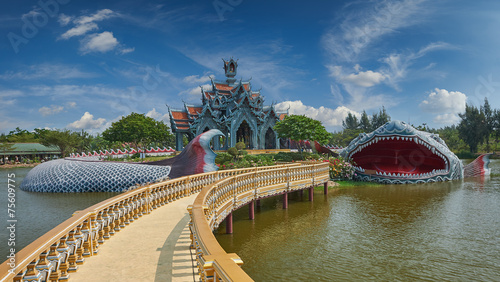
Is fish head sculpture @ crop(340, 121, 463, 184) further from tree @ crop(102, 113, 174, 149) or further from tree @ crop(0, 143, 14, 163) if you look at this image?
tree @ crop(0, 143, 14, 163)

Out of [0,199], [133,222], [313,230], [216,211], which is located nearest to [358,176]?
[313,230]

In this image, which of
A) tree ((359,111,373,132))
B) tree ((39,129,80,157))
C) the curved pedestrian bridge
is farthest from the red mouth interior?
tree ((359,111,373,132))

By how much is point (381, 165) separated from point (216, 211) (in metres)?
21.7

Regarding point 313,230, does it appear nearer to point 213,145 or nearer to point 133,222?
point 133,222

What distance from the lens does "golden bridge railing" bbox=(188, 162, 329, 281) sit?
283 cm

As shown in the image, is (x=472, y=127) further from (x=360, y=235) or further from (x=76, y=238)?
(x=76, y=238)

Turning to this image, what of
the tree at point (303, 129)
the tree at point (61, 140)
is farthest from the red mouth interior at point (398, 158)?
the tree at point (61, 140)

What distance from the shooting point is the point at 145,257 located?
5223 millimetres

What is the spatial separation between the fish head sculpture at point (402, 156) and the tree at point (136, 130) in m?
35.4

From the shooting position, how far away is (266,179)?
1345 centimetres

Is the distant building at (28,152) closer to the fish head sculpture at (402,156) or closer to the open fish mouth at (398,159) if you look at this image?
the fish head sculpture at (402,156)

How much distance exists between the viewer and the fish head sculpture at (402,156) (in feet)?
71.5

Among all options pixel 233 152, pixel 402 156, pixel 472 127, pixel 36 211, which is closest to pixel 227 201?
pixel 36 211

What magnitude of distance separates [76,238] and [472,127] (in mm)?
73470
